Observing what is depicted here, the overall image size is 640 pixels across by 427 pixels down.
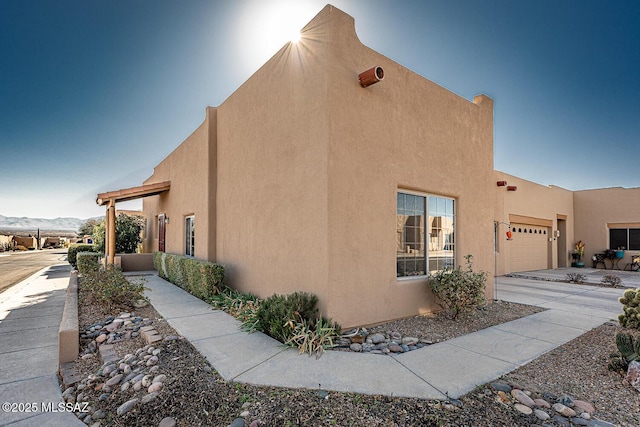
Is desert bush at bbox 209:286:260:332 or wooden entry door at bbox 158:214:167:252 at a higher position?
wooden entry door at bbox 158:214:167:252

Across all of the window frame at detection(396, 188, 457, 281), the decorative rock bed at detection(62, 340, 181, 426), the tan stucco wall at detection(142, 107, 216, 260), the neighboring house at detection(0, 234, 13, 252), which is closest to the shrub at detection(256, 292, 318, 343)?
the decorative rock bed at detection(62, 340, 181, 426)

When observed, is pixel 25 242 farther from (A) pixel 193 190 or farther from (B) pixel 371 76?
(B) pixel 371 76

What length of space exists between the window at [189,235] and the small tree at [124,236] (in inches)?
263

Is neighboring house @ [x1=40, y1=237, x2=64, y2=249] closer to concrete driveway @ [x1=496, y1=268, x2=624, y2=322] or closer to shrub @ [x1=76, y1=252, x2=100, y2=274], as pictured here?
shrub @ [x1=76, y1=252, x2=100, y2=274]

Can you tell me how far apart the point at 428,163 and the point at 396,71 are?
1926 mm

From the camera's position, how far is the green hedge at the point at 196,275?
7574 millimetres

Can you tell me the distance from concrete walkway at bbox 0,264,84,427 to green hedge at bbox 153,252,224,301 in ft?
9.23

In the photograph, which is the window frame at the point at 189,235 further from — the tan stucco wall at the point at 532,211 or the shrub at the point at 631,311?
the shrub at the point at 631,311

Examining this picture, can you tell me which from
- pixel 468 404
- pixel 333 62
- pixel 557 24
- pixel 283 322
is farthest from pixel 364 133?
pixel 557 24

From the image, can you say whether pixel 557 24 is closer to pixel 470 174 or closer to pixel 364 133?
pixel 470 174

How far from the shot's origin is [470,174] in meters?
7.57

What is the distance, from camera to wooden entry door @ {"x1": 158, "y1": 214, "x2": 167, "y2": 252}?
14031 millimetres

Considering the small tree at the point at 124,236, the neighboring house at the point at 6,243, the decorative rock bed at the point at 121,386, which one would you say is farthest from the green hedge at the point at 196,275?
the neighboring house at the point at 6,243

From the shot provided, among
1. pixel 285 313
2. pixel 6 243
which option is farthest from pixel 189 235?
pixel 6 243
